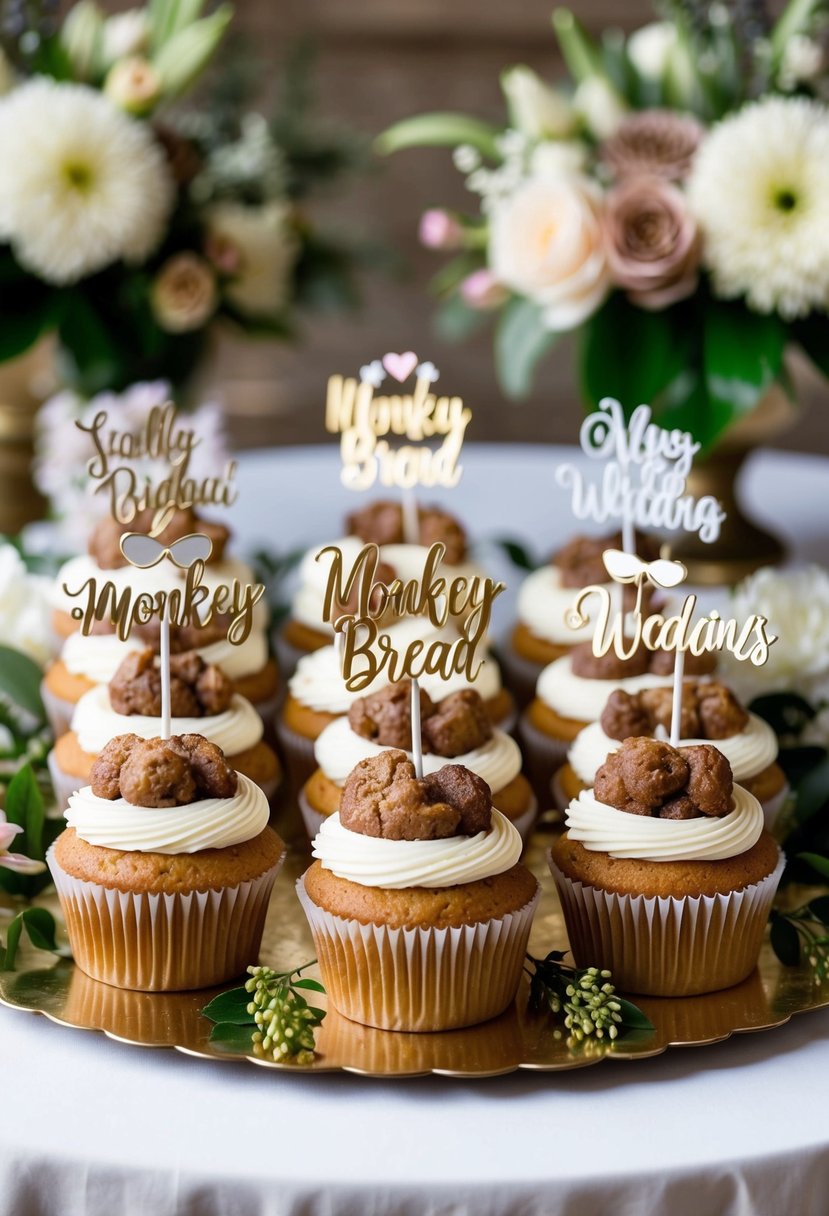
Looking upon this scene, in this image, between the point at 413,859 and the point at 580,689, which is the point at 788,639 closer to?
the point at 580,689

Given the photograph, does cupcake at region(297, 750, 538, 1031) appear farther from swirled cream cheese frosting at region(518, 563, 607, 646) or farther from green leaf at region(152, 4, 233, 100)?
green leaf at region(152, 4, 233, 100)

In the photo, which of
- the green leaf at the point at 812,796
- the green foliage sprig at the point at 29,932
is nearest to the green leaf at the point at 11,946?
the green foliage sprig at the point at 29,932

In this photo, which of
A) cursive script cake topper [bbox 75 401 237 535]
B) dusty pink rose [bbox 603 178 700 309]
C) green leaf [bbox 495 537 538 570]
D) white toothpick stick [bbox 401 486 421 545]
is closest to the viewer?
cursive script cake topper [bbox 75 401 237 535]

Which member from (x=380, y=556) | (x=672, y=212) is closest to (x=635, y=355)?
(x=672, y=212)

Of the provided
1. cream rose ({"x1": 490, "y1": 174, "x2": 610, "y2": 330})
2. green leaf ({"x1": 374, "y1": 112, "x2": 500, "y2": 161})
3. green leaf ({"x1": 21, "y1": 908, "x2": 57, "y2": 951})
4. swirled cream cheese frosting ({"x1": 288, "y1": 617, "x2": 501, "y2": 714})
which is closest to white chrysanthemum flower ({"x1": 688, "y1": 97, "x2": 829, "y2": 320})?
cream rose ({"x1": 490, "y1": 174, "x2": 610, "y2": 330})

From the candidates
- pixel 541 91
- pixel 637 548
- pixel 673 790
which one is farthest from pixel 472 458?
pixel 673 790
